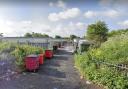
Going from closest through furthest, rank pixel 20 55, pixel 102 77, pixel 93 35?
pixel 102 77 < pixel 20 55 < pixel 93 35

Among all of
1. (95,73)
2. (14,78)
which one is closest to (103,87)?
(95,73)

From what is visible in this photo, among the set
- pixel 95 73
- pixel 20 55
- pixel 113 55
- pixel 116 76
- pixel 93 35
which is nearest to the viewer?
pixel 116 76

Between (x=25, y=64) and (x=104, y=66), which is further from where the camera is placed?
(x=25, y=64)

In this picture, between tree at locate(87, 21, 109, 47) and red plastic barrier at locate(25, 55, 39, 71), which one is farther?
tree at locate(87, 21, 109, 47)

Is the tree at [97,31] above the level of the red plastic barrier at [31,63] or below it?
above

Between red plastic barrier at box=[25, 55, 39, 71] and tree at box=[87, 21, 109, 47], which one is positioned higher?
tree at box=[87, 21, 109, 47]

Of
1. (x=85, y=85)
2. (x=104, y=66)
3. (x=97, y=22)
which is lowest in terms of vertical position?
(x=85, y=85)

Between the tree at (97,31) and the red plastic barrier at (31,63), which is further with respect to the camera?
the tree at (97,31)

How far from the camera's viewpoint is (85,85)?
12828 millimetres

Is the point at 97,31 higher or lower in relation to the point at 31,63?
higher

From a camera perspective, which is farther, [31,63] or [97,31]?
[97,31]

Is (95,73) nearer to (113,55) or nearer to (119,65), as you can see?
(119,65)

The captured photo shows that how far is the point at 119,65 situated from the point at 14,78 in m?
6.35

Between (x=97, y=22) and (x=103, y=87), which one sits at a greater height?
(x=97, y=22)
